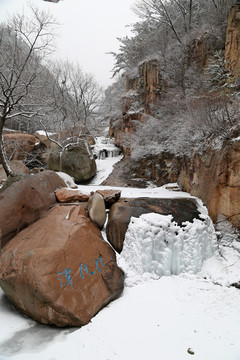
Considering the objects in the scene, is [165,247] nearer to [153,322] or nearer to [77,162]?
[153,322]

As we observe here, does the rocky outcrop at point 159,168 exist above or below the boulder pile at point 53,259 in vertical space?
above

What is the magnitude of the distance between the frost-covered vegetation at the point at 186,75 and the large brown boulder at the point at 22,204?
14.2 feet

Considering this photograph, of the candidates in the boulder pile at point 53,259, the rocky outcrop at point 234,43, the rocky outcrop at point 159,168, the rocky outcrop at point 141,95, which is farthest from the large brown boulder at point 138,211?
the rocky outcrop at point 141,95

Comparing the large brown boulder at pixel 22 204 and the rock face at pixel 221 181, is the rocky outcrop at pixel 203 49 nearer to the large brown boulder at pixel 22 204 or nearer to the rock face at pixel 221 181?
the rock face at pixel 221 181

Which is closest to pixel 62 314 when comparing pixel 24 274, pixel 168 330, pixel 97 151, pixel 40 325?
pixel 40 325

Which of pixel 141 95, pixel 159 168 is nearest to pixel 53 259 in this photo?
pixel 159 168

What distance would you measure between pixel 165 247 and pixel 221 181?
195 cm

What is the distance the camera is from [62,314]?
115 inches

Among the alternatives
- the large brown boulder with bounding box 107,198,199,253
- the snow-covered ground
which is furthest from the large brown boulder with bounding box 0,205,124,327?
the large brown boulder with bounding box 107,198,199,253

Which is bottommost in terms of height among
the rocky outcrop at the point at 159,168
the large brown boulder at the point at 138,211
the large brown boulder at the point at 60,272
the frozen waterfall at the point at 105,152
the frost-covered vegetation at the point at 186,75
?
the large brown boulder at the point at 60,272

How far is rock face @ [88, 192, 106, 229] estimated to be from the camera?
4.42 meters

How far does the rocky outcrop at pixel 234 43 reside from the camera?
7.20 meters

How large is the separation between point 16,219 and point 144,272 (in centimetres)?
283

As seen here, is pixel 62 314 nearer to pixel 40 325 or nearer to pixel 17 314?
pixel 40 325
